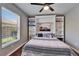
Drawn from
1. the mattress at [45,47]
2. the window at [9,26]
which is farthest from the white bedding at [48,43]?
the window at [9,26]

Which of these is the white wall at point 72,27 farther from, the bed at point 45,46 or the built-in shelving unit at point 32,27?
the built-in shelving unit at point 32,27

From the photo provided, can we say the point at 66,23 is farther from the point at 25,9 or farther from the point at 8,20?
the point at 8,20

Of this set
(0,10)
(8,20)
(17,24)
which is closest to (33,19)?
(17,24)

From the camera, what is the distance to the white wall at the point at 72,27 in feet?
5.14

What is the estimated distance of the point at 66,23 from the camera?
172 cm

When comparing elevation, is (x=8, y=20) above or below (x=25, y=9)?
below

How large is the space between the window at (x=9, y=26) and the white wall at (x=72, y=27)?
2.94 ft

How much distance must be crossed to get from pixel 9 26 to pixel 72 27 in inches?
42.4

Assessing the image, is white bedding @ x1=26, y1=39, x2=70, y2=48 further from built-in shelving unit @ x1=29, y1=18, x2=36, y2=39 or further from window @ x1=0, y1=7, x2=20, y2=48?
window @ x1=0, y1=7, x2=20, y2=48

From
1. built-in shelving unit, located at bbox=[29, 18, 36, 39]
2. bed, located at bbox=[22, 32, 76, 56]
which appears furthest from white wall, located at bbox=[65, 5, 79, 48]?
built-in shelving unit, located at bbox=[29, 18, 36, 39]

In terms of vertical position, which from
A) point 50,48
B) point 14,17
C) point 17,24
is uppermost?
point 14,17

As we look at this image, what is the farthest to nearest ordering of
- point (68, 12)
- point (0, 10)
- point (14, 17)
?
point (68, 12), point (14, 17), point (0, 10)

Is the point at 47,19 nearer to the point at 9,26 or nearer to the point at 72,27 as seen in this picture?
the point at 72,27

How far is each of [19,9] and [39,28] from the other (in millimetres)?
479
